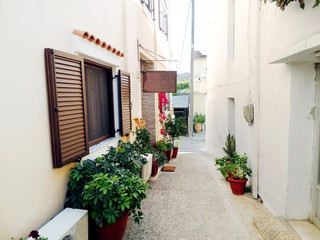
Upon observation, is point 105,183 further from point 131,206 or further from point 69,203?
point 69,203

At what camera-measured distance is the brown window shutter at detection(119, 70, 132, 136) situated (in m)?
4.85

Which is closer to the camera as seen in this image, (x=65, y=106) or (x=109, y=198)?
(x=109, y=198)

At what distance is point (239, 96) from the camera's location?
5.95 m

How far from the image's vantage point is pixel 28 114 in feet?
7.82

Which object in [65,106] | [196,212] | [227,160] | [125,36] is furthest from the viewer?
[227,160]

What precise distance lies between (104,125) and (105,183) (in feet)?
6.54

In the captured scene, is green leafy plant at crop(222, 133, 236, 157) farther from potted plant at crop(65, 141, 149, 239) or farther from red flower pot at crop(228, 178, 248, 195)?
potted plant at crop(65, 141, 149, 239)

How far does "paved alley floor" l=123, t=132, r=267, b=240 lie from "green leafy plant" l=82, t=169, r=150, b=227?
881 millimetres

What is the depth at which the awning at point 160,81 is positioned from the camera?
636 cm

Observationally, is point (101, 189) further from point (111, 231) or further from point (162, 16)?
point (162, 16)

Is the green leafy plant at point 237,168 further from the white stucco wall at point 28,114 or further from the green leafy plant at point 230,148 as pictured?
the white stucco wall at point 28,114

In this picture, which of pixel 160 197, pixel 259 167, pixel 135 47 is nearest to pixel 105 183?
→ pixel 160 197

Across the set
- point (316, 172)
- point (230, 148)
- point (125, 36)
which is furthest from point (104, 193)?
point (230, 148)

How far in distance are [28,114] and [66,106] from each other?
1.86 feet
